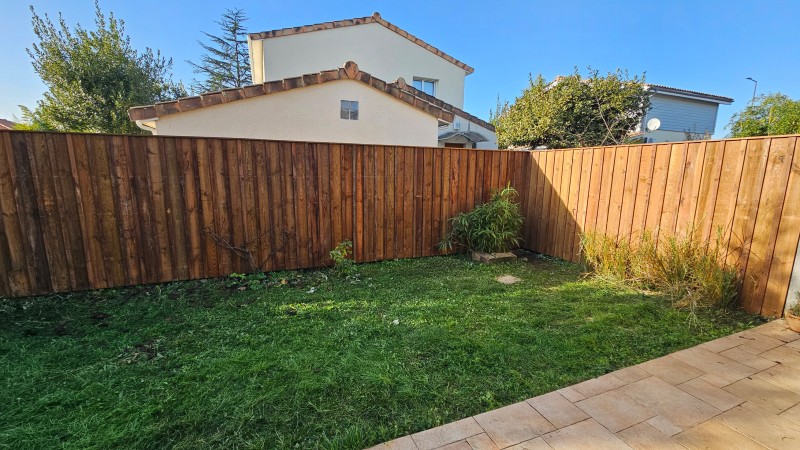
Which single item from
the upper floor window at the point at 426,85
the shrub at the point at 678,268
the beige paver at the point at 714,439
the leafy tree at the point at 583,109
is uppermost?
the upper floor window at the point at 426,85

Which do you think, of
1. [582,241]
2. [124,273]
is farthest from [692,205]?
[124,273]

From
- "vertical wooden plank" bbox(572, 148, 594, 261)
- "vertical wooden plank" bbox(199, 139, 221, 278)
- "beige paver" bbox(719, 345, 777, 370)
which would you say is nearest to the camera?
"beige paver" bbox(719, 345, 777, 370)

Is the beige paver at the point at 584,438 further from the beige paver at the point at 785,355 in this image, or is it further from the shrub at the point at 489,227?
the shrub at the point at 489,227

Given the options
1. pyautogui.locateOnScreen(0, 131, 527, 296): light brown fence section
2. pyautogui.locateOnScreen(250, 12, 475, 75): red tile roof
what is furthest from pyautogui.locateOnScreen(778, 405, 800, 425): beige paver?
pyautogui.locateOnScreen(250, 12, 475, 75): red tile roof

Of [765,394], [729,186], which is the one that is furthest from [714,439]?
[729,186]

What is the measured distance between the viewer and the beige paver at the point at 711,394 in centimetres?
184

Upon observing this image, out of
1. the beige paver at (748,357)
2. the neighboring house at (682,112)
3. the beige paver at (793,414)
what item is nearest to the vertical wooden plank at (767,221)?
the beige paver at (748,357)

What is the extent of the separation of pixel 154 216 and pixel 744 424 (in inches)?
202

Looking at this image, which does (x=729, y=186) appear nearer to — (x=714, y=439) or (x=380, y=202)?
(x=714, y=439)

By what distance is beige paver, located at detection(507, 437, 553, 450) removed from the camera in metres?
1.52

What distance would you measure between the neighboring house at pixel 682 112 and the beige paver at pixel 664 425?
56.5ft

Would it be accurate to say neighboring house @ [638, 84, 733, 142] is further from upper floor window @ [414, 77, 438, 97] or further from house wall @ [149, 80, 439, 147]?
house wall @ [149, 80, 439, 147]

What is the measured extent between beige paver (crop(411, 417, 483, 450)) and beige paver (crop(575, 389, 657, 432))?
65 centimetres

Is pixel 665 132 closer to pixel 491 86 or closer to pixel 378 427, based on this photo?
pixel 491 86
